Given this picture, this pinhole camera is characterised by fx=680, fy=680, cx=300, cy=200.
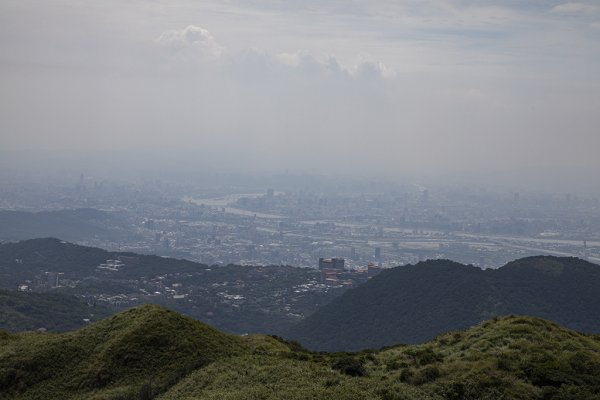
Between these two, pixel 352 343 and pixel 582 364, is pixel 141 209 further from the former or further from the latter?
pixel 582 364

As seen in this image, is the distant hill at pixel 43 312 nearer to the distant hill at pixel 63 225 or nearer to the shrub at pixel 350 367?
the shrub at pixel 350 367

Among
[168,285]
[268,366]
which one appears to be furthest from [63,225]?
[268,366]

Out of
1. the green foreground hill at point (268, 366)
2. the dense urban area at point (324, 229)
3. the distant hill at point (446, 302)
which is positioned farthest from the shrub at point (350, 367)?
the dense urban area at point (324, 229)

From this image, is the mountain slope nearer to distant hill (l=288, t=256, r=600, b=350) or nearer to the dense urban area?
distant hill (l=288, t=256, r=600, b=350)

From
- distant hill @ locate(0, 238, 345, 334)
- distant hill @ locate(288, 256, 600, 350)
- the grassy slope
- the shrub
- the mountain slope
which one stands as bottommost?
distant hill @ locate(0, 238, 345, 334)

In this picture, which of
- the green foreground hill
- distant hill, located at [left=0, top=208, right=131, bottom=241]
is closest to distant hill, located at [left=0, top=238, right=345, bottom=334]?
distant hill, located at [left=0, top=208, right=131, bottom=241]

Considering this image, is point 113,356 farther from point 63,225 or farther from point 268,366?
point 63,225
